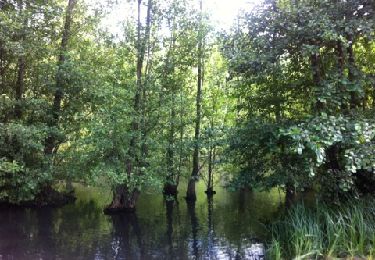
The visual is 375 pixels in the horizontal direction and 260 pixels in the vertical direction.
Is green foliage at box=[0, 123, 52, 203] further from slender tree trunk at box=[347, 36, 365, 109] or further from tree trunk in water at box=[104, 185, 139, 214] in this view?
slender tree trunk at box=[347, 36, 365, 109]

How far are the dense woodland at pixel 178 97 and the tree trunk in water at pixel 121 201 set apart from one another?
5 cm

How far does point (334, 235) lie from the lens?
6.90 meters

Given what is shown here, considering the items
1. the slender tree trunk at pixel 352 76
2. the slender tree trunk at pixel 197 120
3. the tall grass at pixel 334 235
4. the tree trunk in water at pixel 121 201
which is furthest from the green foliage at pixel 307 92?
the slender tree trunk at pixel 197 120

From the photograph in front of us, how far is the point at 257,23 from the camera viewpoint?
9312 millimetres

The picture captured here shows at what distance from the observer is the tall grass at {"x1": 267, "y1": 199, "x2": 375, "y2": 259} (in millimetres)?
6562

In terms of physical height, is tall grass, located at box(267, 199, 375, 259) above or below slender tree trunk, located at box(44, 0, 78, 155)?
below

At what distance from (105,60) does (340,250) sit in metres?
14.2

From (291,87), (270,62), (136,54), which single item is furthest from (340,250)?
(136,54)

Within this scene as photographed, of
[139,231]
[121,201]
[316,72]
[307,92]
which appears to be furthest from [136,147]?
[316,72]

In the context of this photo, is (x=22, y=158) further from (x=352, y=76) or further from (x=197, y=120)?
(x=352, y=76)

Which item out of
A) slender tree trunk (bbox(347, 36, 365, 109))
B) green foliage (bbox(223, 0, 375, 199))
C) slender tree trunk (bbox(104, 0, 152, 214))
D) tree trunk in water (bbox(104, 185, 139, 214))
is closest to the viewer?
green foliage (bbox(223, 0, 375, 199))

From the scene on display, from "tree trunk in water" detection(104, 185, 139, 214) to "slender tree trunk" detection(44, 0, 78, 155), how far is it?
12.2ft

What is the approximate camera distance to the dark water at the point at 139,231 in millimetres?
10531

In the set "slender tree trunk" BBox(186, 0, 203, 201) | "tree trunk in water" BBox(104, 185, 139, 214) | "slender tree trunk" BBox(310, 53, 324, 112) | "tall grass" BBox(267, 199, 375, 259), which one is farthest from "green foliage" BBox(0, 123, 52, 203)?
"slender tree trunk" BBox(310, 53, 324, 112)
